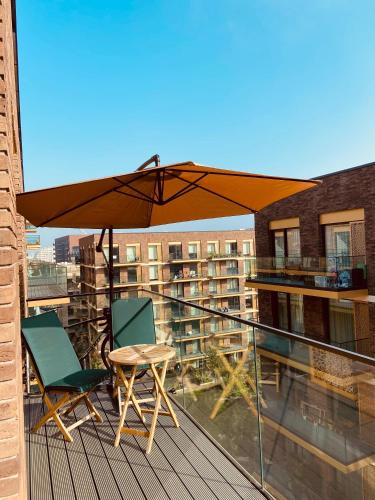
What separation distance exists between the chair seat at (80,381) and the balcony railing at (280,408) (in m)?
0.94

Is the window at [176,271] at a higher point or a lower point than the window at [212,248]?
lower

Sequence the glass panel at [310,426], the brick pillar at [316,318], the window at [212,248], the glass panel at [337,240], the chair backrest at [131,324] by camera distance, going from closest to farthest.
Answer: the glass panel at [310,426], the chair backrest at [131,324], the glass panel at [337,240], the brick pillar at [316,318], the window at [212,248]

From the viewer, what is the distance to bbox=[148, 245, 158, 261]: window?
40.0m

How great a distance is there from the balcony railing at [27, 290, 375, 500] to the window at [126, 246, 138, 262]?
34307 millimetres

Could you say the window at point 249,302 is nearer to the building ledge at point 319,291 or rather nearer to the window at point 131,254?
the window at point 131,254

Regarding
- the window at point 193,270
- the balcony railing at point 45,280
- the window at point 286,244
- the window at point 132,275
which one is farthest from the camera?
the window at point 193,270

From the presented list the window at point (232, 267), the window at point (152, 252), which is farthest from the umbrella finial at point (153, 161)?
the window at point (232, 267)

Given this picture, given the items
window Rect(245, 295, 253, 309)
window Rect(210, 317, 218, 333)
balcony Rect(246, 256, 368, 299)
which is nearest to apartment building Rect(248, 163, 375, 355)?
balcony Rect(246, 256, 368, 299)

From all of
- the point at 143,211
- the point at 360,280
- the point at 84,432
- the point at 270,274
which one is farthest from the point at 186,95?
the point at 84,432

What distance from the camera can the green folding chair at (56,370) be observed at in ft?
9.78

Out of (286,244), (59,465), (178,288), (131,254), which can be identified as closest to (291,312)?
(286,244)

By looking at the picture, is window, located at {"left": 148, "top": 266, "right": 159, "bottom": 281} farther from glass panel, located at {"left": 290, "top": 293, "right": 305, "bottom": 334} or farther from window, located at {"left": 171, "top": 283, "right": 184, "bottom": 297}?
glass panel, located at {"left": 290, "top": 293, "right": 305, "bottom": 334}

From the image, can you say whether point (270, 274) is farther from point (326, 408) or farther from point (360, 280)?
point (326, 408)

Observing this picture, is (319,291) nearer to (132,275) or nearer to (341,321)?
(341,321)
